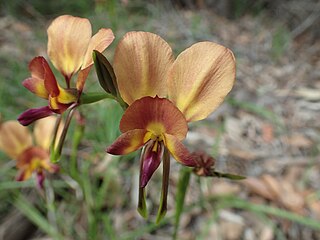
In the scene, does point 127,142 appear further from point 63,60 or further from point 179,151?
point 63,60

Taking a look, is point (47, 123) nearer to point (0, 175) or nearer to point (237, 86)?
point (0, 175)

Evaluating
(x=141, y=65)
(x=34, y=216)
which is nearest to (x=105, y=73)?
(x=141, y=65)

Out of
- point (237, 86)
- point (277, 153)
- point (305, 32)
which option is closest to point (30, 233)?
point (277, 153)

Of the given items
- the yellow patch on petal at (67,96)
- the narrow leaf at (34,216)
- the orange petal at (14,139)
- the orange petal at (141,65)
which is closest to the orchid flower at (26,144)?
the orange petal at (14,139)

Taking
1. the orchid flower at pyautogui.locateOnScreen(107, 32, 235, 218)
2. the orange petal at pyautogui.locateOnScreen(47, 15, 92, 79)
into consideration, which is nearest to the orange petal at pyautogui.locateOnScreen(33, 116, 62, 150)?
the orange petal at pyautogui.locateOnScreen(47, 15, 92, 79)

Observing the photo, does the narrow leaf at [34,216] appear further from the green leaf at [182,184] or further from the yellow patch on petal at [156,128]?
the yellow patch on petal at [156,128]

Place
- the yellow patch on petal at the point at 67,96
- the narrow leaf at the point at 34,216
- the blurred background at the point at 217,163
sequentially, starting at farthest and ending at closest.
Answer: the blurred background at the point at 217,163 → the narrow leaf at the point at 34,216 → the yellow patch on petal at the point at 67,96
